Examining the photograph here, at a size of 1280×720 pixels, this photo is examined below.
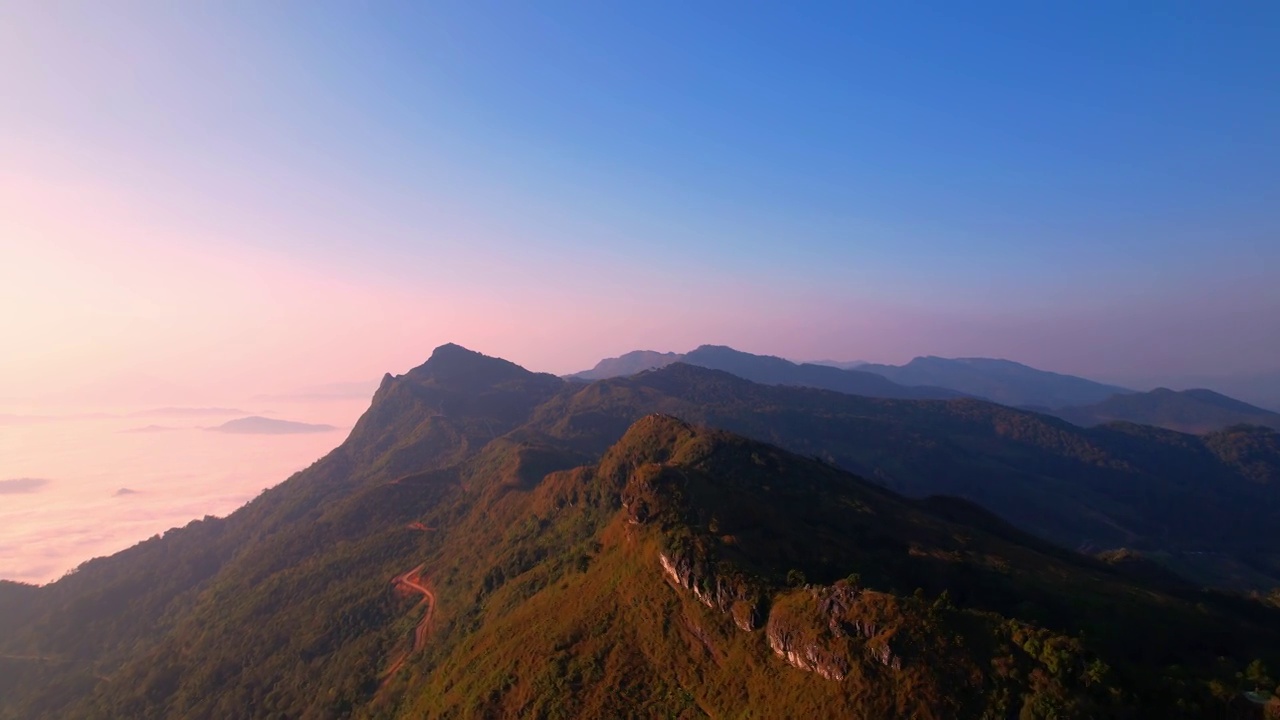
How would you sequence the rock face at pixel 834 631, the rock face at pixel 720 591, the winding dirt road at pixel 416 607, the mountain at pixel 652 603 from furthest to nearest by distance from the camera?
the winding dirt road at pixel 416 607, the rock face at pixel 720 591, the rock face at pixel 834 631, the mountain at pixel 652 603

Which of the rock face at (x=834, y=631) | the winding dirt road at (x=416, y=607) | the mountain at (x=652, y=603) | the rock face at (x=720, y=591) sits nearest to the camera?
the mountain at (x=652, y=603)

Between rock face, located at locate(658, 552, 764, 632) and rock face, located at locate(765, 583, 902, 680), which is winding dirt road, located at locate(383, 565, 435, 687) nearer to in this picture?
rock face, located at locate(658, 552, 764, 632)

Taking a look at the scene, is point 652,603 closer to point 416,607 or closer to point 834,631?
point 834,631

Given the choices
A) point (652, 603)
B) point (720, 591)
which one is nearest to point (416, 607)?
point (652, 603)

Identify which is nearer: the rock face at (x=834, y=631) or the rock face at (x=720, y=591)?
the rock face at (x=834, y=631)

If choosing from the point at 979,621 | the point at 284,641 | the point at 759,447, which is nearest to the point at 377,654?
the point at 284,641

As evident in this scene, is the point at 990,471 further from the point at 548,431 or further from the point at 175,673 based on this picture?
the point at 175,673

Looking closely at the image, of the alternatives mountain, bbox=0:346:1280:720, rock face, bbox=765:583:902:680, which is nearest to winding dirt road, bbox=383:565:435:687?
mountain, bbox=0:346:1280:720

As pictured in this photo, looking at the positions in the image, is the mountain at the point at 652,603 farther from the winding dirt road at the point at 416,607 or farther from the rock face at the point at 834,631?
the winding dirt road at the point at 416,607

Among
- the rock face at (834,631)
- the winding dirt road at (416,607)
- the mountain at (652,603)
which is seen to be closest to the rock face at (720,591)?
the mountain at (652,603)
